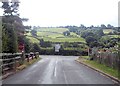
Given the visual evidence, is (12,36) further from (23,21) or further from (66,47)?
(66,47)

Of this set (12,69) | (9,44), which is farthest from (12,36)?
(12,69)

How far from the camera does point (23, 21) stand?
52.8 meters

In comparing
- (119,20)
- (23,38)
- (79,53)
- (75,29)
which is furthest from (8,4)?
(75,29)

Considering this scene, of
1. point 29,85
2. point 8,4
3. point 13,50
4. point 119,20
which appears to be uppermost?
point 8,4

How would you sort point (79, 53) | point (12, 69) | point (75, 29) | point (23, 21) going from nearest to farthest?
point (12, 69), point (23, 21), point (79, 53), point (75, 29)

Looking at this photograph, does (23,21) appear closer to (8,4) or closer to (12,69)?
(8,4)

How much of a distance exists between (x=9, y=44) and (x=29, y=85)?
485 inches

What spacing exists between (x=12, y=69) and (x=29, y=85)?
11.2m

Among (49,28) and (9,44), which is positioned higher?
(49,28)

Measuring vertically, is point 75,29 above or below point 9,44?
above

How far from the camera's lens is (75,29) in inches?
6526

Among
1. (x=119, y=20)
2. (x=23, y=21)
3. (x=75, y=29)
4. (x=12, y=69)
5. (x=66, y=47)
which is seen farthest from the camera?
(x=75, y=29)

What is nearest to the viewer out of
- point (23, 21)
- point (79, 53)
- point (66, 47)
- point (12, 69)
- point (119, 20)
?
point (119, 20)

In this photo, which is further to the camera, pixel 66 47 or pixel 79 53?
pixel 66 47
